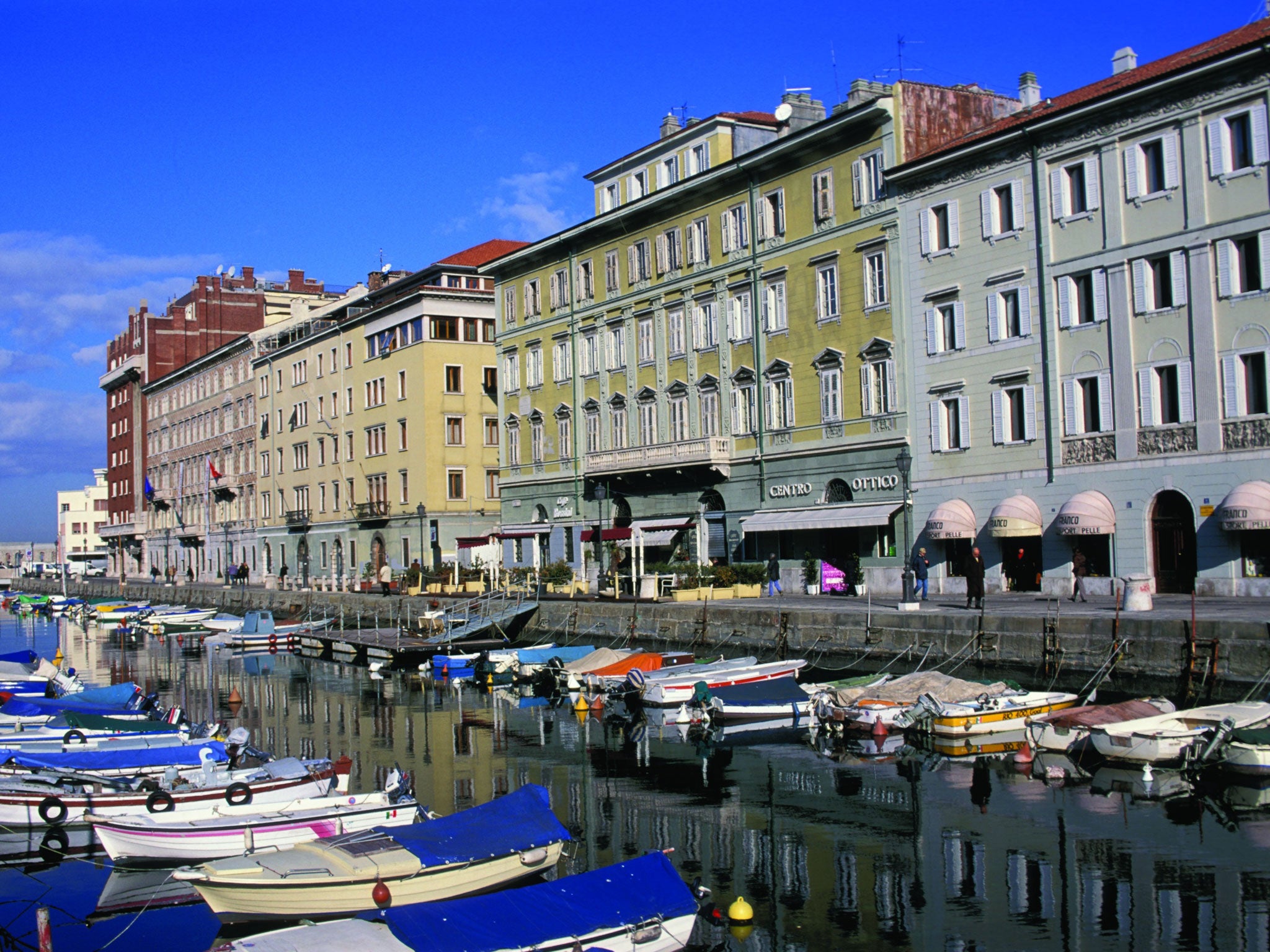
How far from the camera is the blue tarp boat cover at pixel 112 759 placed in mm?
24312

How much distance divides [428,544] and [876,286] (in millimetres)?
40899

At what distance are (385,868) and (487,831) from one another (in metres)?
1.85

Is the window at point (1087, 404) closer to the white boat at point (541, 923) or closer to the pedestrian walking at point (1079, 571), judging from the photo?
the pedestrian walking at point (1079, 571)

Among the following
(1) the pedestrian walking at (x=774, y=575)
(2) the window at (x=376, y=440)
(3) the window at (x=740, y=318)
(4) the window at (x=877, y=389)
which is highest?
(3) the window at (x=740, y=318)

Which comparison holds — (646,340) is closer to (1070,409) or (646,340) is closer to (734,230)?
(734,230)

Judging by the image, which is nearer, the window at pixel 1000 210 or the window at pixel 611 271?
the window at pixel 1000 210

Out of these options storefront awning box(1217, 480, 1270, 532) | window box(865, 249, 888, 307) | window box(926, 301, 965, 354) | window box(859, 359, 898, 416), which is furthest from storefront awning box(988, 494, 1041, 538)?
window box(865, 249, 888, 307)

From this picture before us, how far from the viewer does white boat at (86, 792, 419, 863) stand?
19.3 metres

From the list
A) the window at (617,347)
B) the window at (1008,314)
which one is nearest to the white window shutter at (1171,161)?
the window at (1008,314)

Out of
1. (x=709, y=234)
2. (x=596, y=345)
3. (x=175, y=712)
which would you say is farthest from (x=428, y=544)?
(x=175, y=712)

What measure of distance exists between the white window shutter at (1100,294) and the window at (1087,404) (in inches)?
73.9

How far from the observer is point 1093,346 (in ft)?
134

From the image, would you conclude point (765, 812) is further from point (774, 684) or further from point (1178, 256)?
point (1178, 256)

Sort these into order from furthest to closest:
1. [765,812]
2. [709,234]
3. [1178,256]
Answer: [709,234]
[1178,256]
[765,812]
